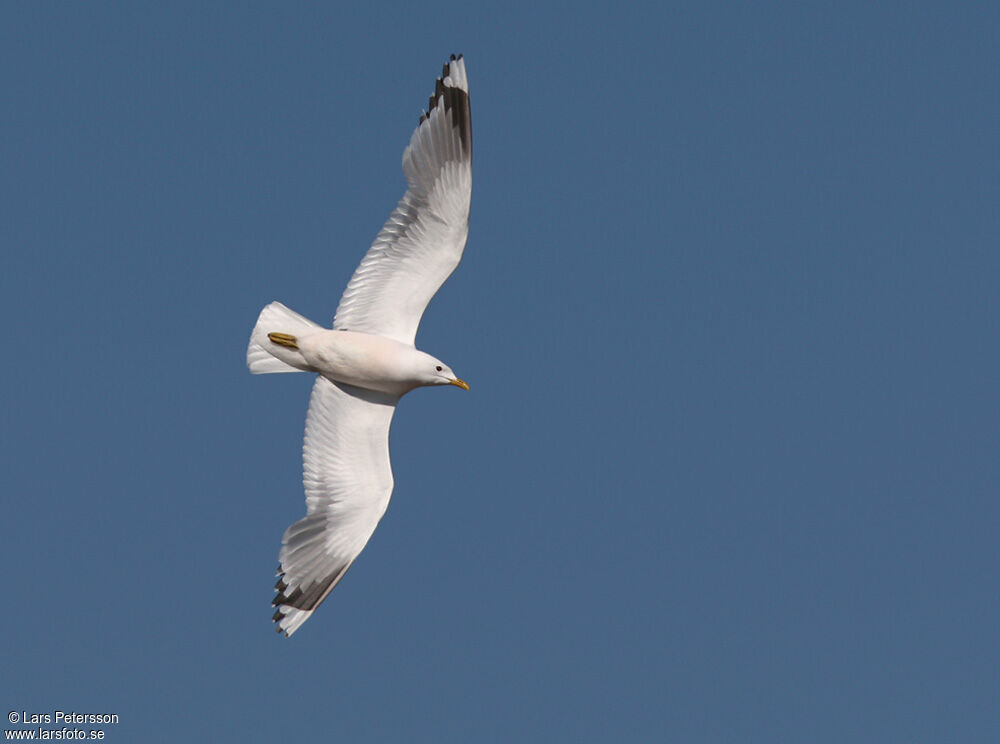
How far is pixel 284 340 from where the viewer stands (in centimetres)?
1681

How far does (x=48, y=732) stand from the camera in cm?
1691

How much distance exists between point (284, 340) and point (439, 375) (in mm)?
1569

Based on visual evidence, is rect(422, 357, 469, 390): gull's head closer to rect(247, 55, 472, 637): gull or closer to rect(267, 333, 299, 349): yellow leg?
rect(247, 55, 472, 637): gull

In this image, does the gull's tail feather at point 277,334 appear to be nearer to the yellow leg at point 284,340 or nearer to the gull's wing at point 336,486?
the yellow leg at point 284,340

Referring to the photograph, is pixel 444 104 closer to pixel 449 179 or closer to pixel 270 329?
pixel 449 179

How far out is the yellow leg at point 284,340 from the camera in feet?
55.1

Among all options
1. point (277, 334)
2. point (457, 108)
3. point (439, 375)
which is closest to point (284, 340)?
point (277, 334)

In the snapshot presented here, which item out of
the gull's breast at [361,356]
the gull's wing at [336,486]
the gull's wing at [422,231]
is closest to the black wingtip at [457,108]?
the gull's wing at [422,231]

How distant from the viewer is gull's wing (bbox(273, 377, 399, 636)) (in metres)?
17.3

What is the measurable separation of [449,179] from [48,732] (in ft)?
22.2

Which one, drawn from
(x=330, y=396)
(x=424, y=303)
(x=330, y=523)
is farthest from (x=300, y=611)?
(x=424, y=303)

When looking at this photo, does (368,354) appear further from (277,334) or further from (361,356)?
(277,334)

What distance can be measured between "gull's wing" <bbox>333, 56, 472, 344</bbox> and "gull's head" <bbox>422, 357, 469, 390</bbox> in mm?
385

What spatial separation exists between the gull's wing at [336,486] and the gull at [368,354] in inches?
0.4
